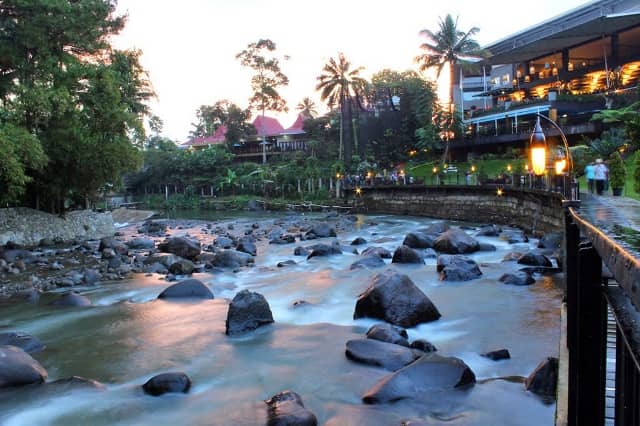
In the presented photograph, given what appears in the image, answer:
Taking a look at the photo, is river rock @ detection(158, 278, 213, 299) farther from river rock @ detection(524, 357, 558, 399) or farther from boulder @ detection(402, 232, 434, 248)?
boulder @ detection(402, 232, 434, 248)

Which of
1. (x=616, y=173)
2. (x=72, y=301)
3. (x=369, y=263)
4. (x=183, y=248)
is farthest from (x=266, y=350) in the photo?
(x=616, y=173)

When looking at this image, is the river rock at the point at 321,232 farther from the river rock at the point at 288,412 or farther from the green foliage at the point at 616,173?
the river rock at the point at 288,412

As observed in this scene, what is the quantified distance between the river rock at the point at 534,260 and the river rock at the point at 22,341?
Result: 1267 centimetres

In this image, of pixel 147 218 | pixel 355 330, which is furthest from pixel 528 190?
pixel 147 218

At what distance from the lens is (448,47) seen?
49.6 metres

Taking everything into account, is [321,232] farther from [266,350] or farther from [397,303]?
[266,350]

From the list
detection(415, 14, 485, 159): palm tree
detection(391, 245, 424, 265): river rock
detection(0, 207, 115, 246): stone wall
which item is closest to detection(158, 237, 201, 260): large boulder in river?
detection(391, 245, 424, 265): river rock

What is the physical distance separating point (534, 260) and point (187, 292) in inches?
386

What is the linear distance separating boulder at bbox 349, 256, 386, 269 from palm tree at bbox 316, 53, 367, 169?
3744 centimetres

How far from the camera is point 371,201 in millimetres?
45500

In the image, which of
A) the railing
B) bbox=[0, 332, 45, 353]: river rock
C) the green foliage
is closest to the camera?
the railing

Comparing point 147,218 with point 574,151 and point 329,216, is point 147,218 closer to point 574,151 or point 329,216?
point 329,216

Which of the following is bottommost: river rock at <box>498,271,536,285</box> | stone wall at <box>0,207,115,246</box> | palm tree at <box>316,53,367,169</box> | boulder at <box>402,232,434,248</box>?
river rock at <box>498,271,536,285</box>

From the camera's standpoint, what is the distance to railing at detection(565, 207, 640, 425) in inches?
84.0
